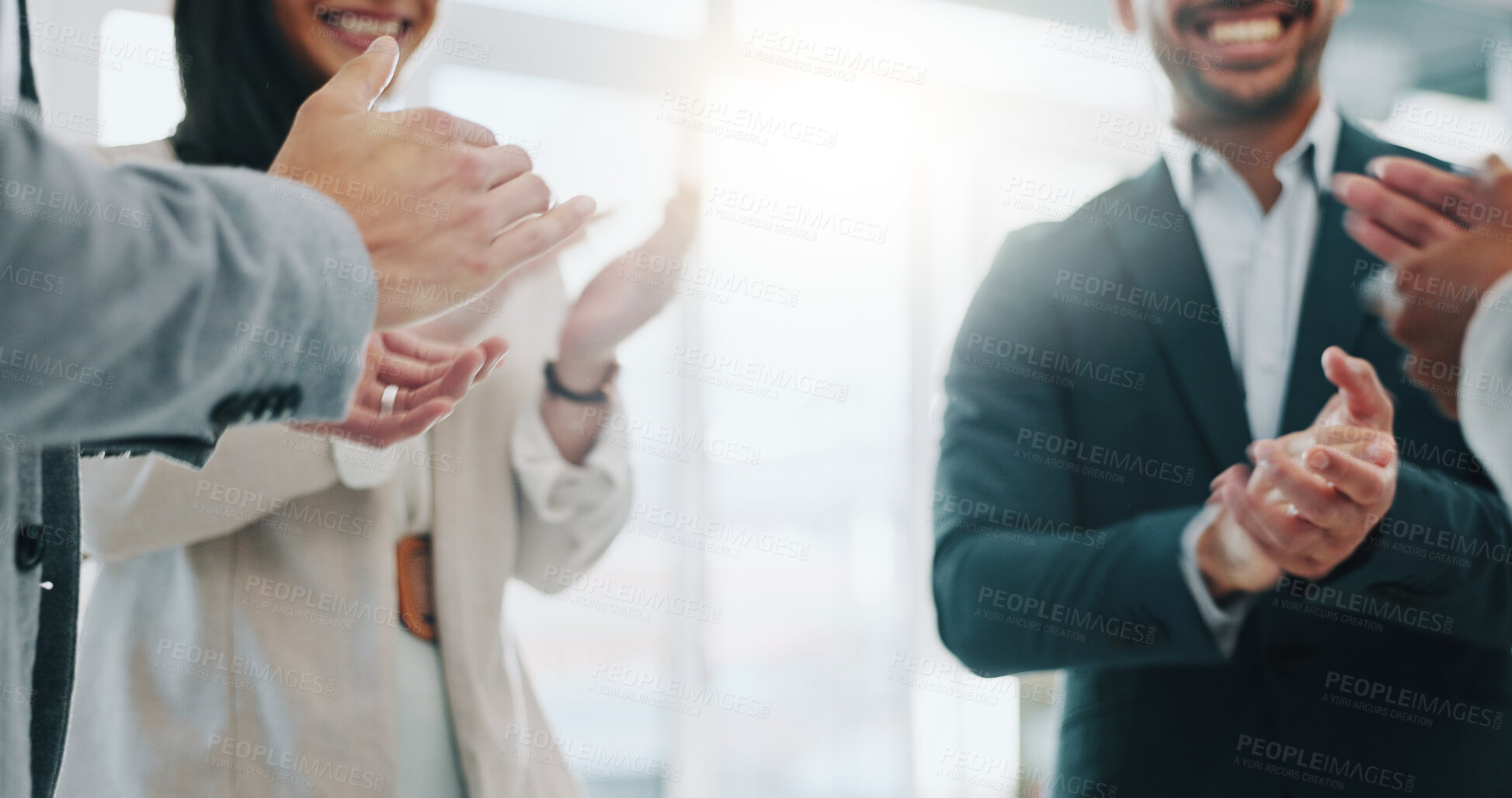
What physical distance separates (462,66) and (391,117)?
72.9 inches

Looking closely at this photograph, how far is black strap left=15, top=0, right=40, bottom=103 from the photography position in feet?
1.49

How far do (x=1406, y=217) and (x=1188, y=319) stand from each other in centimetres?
23

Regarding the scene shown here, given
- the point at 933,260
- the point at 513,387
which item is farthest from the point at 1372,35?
the point at 513,387

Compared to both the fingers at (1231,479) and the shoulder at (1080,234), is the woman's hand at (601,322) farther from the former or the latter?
the fingers at (1231,479)

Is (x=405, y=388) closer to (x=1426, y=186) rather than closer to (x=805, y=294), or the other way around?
(x=1426, y=186)

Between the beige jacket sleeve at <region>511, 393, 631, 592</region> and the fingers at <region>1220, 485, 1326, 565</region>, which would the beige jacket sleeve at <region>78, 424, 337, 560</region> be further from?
the fingers at <region>1220, 485, 1326, 565</region>

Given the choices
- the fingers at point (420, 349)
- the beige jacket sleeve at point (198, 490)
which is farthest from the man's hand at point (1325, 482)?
the beige jacket sleeve at point (198, 490)

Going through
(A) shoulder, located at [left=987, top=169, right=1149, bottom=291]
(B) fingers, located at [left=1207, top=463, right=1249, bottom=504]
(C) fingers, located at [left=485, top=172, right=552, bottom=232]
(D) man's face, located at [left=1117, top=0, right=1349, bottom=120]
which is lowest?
(B) fingers, located at [left=1207, top=463, right=1249, bottom=504]

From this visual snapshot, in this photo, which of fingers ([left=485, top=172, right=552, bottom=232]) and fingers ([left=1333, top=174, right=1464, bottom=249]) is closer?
fingers ([left=485, top=172, right=552, bottom=232])

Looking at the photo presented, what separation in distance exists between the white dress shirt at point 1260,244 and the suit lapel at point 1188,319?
20 mm

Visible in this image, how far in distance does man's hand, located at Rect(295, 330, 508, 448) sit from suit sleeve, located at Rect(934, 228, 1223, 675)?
1.75 ft

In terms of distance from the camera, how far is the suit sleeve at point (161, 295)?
0.36 meters

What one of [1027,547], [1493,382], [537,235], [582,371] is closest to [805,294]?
[582,371]

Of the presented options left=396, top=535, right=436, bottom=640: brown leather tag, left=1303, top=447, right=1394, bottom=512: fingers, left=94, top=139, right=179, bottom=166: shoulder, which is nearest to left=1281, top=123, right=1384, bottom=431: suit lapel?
A: left=1303, top=447, right=1394, bottom=512: fingers
